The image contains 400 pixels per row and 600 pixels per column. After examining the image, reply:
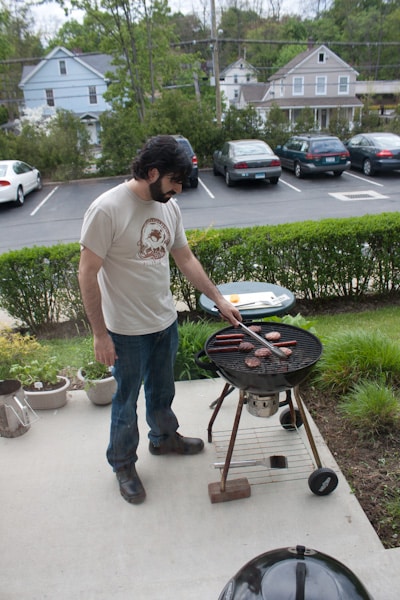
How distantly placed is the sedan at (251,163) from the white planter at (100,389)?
12.0 m

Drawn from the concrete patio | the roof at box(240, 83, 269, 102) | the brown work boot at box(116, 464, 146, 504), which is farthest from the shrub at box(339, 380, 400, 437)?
the roof at box(240, 83, 269, 102)

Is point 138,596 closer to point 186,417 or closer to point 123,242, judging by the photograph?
point 186,417

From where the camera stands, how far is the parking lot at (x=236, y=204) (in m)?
11.5

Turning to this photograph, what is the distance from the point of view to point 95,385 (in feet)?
11.4

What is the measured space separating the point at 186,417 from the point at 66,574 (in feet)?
4.46

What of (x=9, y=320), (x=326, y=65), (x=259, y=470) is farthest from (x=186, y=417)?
(x=326, y=65)

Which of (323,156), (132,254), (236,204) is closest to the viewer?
(132,254)

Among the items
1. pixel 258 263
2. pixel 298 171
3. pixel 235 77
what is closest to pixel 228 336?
pixel 258 263

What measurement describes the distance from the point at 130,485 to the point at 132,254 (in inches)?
51.5

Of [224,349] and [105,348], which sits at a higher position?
[105,348]

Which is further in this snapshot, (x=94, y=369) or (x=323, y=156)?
(x=323, y=156)

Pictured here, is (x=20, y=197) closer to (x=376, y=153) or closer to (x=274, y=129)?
(x=274, y=129)

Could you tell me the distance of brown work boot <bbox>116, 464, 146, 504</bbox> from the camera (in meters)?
2.61

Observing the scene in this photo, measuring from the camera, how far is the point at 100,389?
3512mm
